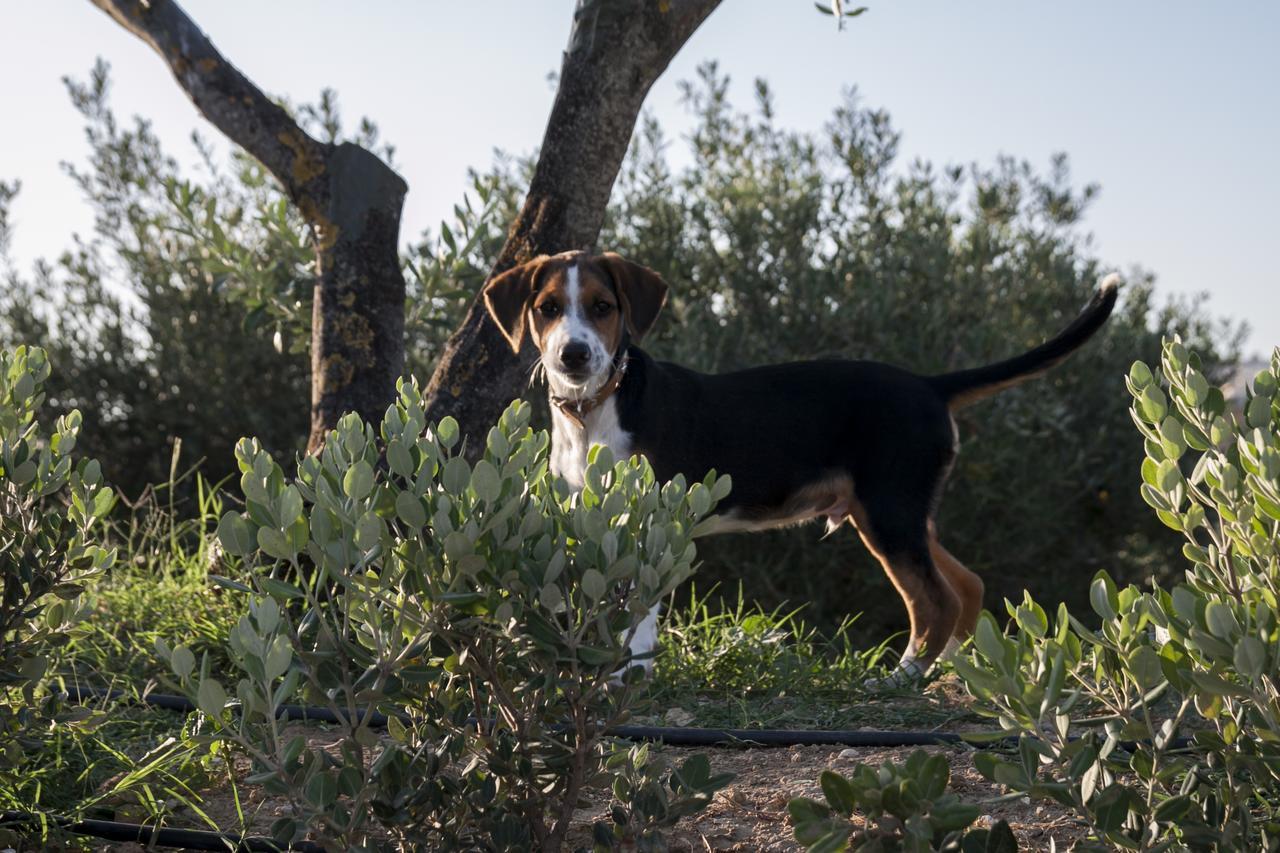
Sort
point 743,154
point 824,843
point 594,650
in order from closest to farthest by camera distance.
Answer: point 824,843 < point 594,650 < point 743,154

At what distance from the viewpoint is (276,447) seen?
28.3ft

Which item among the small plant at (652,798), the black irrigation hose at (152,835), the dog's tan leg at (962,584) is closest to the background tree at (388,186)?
Answer: the dog's tan leg at (962,584)

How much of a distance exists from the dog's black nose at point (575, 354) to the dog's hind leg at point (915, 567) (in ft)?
4.51

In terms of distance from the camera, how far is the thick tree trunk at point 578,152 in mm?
4773

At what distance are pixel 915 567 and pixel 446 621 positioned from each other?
3.02 metres

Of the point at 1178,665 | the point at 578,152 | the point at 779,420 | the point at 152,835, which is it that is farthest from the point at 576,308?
the point at 1178,665

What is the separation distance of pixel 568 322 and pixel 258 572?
230cm

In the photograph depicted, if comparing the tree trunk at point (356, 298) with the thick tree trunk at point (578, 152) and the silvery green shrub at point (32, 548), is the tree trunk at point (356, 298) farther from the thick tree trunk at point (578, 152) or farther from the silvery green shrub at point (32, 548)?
the silvery green shrub at point (32, 548)

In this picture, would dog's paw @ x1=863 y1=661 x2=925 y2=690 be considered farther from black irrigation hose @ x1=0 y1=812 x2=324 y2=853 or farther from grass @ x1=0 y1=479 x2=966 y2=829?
black irrigation hose @ x1=0 y1=812 x2=324 y2=853

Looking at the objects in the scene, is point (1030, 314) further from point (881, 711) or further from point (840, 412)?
point (881, 711)

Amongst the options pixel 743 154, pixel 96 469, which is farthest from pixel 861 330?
pixel 96 469

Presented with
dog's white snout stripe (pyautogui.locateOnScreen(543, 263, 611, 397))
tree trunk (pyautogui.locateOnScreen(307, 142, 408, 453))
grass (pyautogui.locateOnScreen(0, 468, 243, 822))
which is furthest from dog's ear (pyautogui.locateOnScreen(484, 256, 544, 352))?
grass (pyautogui.locateOnScreen(0, 468, 243, 822))

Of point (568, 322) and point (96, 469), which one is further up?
point (568, 322)

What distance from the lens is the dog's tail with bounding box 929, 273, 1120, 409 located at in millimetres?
4883
